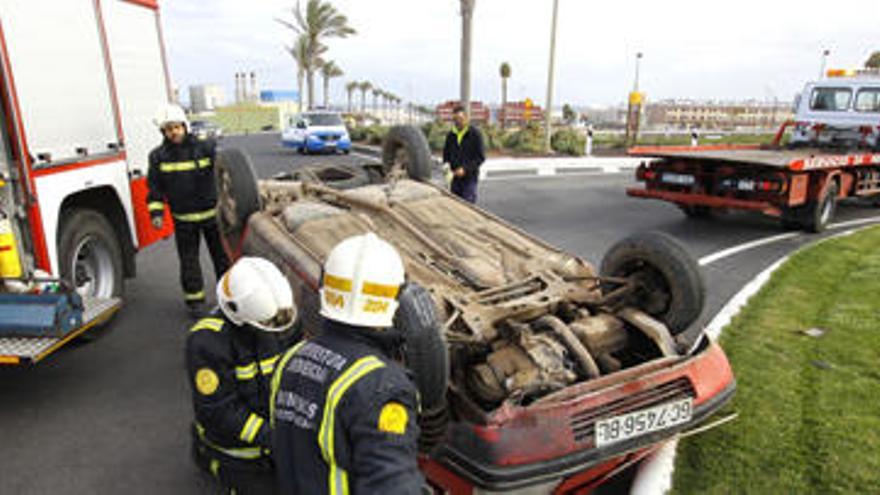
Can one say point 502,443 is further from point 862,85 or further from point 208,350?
point 862,85

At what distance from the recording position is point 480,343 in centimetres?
301

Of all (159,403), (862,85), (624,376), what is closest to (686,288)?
(624,376)

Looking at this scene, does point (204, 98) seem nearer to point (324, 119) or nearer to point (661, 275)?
point (324, 119)

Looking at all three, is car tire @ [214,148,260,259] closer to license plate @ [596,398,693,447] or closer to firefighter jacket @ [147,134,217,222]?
firefighter jacket @ [147,134,217,222]

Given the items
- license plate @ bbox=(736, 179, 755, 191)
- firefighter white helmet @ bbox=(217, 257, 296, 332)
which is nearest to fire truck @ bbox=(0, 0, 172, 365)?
firefighter white helmet @ bbox=(217, 257, 296, 332)

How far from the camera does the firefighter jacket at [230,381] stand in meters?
2.26

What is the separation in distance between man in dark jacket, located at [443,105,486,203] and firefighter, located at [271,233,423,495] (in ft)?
19.2

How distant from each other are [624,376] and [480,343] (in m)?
0.69

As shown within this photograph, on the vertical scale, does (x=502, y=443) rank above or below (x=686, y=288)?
below

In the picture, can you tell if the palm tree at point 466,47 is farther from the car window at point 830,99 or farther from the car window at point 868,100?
the car window at point 868,100

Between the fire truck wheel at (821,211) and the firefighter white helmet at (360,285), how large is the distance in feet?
29.0

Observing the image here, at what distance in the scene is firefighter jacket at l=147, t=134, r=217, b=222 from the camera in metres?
5.22

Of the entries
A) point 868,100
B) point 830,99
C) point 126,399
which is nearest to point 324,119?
point 830,99

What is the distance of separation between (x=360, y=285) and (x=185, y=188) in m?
4.12
